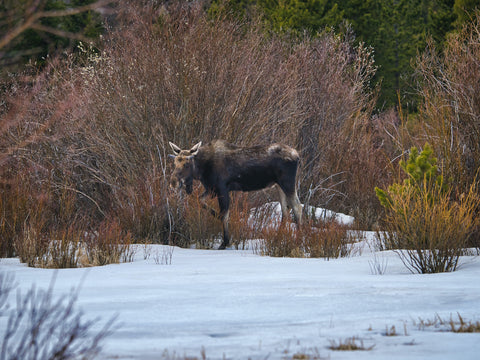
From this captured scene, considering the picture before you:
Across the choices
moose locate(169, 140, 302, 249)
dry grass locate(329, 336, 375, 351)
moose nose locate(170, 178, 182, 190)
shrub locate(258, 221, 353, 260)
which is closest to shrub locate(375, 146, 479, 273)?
shrub locate(258, 221, 353, 260)

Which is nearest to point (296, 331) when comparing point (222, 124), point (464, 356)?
point (464, 356)

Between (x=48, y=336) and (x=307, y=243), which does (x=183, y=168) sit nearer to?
(x=307, y=243)

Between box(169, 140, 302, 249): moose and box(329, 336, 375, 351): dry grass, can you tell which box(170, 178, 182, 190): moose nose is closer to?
box(169, 140, 302, 249): moose

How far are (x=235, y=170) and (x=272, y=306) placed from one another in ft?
16.3

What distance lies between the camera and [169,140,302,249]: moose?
32.2ft

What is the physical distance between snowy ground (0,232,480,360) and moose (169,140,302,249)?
7.06ft

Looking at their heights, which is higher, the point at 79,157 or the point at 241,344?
the point at 79,157

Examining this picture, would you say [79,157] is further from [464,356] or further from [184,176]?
[464,356]

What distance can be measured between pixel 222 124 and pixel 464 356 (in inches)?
333

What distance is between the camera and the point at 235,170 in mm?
9898

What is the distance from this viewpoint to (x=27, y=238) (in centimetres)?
799

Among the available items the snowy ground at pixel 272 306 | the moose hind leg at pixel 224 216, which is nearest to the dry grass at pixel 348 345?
the snowy ground at pixel 272 306

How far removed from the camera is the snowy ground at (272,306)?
12.5 ft

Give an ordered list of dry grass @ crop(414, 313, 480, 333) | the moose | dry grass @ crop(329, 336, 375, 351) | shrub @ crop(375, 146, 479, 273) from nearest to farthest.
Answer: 1. dry grass @ crop(329, 336, 375, 351)
2. dry grass @ crop(414, 313, 480, 333)
3. shrub @ crop(375, 146, 479, 273)
4. the moose
